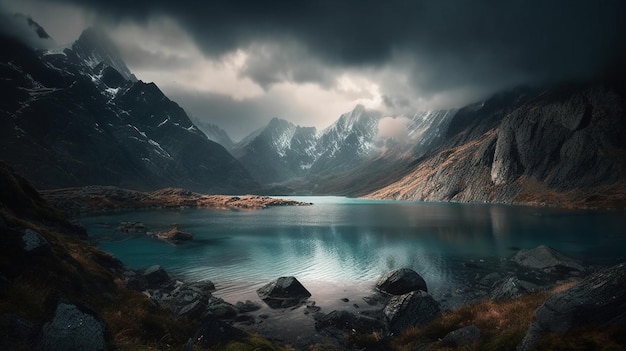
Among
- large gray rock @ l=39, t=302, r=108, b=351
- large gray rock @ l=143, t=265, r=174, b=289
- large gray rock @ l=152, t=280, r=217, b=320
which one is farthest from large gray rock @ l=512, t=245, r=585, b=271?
large gray rock @ l=39, t=302, r=108, b=351

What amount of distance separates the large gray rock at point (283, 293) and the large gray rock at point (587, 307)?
31.2 metres

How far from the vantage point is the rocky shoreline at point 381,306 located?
48.6ft

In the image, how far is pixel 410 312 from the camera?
30812 millimetres

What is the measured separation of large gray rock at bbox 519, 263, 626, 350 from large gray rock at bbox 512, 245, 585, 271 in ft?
155

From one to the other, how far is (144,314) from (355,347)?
1586 centimetres

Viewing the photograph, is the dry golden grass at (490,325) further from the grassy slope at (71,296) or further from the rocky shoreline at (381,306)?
the grassy slope at (71,296)

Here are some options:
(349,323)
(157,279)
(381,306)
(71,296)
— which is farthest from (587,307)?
(157,279)

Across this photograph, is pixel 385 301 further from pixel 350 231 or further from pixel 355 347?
pixel 350 231

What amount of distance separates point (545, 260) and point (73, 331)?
64346 millimetres

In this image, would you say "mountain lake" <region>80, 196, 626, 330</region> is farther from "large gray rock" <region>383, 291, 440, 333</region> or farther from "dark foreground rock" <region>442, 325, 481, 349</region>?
"dark foreground rock" <region>442, 325, 481, 349</region>

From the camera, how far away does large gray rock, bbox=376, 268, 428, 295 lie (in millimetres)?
45781

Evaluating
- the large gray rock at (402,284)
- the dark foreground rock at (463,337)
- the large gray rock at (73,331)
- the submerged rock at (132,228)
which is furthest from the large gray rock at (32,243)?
the submerged rock at (132,228)

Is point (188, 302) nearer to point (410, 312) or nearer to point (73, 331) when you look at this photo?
point (410, 312)

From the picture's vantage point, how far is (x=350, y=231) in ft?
371
